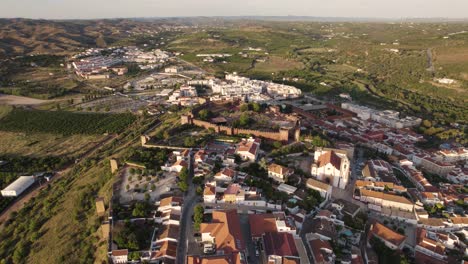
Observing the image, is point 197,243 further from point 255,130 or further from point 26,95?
point 26,95

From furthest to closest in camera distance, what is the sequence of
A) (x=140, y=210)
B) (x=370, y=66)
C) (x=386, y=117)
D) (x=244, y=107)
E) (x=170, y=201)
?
(x=370, y=66) → (x=386, y=117) → (x=244, y=107) → (x=170, y=201) → (x=140, y=210)

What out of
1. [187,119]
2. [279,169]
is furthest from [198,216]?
[187,119]

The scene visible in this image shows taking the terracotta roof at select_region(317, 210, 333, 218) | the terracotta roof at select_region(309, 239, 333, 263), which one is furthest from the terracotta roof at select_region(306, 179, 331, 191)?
the terracotta roof at select_region(309, 239, 333, 263)

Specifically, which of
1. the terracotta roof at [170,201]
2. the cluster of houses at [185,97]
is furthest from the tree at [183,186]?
the cluster of houses at [185,97]

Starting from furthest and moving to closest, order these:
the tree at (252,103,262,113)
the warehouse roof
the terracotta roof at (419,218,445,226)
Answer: the tree at (252,103,262,113) < the warehouse roof < the terracotta roof at (419,218,445,226)

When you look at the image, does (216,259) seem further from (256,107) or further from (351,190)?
(256,107)

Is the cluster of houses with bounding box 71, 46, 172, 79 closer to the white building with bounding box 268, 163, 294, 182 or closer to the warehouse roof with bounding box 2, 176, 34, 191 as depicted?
the warehouse roof with bounding box 2, 176, 34, 191

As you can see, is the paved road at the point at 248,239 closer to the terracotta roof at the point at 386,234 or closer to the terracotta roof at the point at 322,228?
the terracotta roof at the point at 322,228
